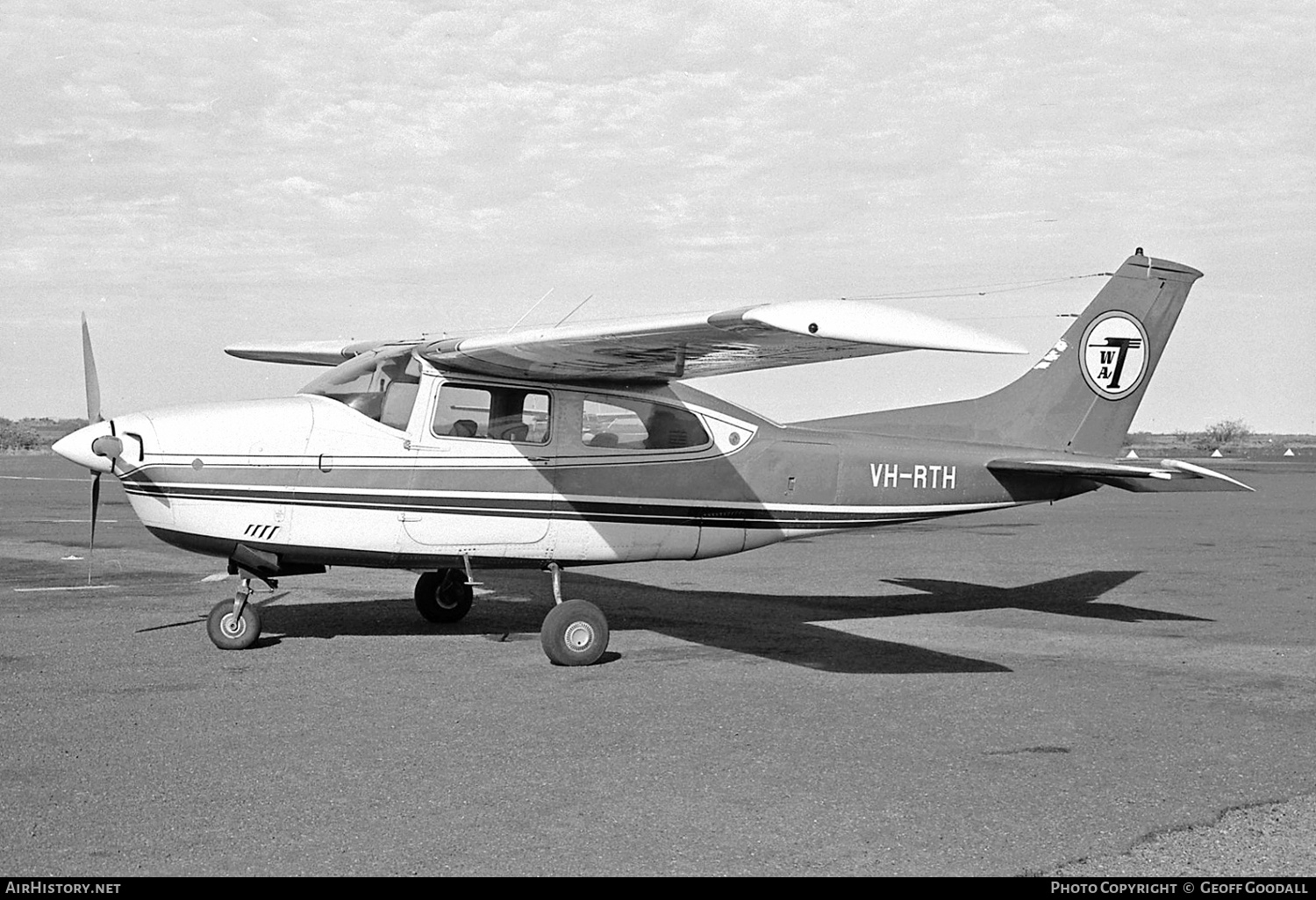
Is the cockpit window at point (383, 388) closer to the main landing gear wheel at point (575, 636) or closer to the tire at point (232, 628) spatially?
the tire at point (232, 628)

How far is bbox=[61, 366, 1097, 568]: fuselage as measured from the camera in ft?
28.5

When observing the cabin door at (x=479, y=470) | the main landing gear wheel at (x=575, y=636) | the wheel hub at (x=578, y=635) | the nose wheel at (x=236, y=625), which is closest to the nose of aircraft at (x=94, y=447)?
the nose wheel at (x=236, y=625)

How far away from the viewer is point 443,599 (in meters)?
10.6

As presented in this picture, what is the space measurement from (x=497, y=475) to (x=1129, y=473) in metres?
5.15

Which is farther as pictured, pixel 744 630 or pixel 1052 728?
pixel 744 630

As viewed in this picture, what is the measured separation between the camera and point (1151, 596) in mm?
12469

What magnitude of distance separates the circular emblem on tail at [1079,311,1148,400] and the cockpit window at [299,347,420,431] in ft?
21.2

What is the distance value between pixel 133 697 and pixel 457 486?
274 cm

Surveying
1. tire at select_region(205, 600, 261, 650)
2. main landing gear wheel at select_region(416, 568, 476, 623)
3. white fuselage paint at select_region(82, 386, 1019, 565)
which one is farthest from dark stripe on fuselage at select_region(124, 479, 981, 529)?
main landing gear wheel at select_region(416, 568, 476, 623)

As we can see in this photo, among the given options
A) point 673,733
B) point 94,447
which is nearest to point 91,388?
point 94,447

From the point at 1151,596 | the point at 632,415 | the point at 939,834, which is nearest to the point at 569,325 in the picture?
the point at 632,415

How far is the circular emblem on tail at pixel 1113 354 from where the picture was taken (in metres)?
11.6

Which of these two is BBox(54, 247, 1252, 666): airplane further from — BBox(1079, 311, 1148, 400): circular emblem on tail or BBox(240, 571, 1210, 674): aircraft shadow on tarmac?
BBox(1079, 311, 1148, 400): circular emblem on tail
